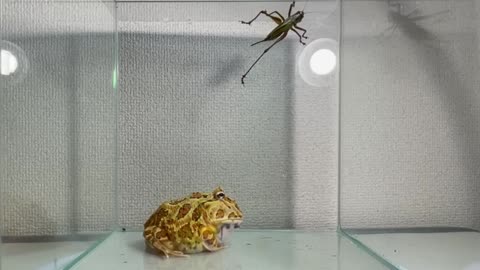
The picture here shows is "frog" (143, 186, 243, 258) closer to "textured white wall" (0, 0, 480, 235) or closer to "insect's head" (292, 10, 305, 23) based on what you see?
"textured white wall" (0, 0, 480, 235)

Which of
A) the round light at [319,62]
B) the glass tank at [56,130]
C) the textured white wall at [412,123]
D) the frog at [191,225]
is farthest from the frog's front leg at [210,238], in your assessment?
the round light at [319,62]

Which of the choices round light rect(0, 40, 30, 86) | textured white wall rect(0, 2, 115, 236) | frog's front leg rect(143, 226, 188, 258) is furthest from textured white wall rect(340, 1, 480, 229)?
round light rect(0, 40, 30, 86)

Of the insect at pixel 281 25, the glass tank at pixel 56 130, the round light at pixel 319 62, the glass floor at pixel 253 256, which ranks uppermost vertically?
the insect at pixel 281 25

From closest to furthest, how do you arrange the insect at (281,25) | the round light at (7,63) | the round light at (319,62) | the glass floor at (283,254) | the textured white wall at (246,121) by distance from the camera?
the round light at (7,63) → the glass floor at (283,254) → the textured white wall at (246,121) → the insect at (281,25) → the round light at (319,62)

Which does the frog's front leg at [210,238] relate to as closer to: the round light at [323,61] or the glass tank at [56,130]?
the glass tank at [56,130]

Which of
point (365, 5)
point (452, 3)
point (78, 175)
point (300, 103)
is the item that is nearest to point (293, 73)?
point (300, 103)

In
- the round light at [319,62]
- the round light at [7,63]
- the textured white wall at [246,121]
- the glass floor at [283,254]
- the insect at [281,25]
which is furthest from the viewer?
the round light at [319,62]
